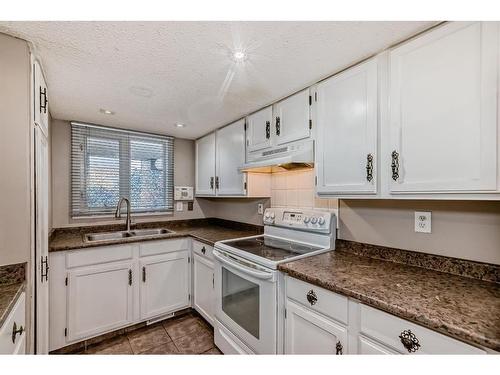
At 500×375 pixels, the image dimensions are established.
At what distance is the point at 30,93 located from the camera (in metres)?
1.18

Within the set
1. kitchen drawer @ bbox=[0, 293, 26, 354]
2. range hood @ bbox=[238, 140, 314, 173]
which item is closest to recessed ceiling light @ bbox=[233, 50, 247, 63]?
range hood @ bbox=[238, 140, 314, 173]

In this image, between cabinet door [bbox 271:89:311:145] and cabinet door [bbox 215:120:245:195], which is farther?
cabinet door [bbox 215:120:245:195]

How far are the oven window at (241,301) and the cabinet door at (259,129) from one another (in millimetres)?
1069

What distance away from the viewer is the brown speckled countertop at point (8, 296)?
87cm

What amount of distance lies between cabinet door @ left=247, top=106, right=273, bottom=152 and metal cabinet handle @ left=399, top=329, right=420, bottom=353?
4.81 ft

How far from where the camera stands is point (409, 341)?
0.90 m

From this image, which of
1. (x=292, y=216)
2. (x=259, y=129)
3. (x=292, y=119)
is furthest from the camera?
(x=259, y=129)

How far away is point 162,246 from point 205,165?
1076mm

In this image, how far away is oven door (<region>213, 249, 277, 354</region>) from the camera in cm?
145

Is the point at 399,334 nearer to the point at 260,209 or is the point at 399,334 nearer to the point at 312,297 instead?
the point at 312,297

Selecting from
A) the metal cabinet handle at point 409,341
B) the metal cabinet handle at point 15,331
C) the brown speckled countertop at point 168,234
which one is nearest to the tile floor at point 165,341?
the brown speckled countertop at point 168,234

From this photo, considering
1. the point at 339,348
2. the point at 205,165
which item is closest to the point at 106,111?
the point at 205,165

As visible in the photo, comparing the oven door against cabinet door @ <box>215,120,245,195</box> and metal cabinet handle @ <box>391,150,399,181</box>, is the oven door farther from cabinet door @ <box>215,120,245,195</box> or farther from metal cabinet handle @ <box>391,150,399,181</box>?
metal cabinet handle @ <box>391,150,399,181</box>
